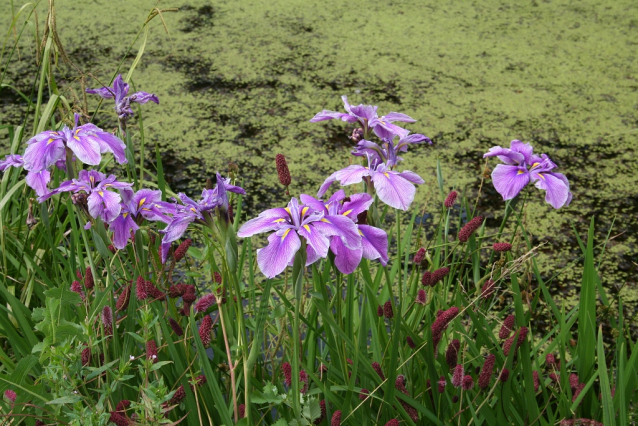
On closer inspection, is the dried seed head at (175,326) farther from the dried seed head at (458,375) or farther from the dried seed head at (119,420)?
the dried seed head at (458,375)

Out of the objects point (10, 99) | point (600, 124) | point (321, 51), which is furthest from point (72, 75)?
point (600, 124)

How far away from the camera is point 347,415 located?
80cm

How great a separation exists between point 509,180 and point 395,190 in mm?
190

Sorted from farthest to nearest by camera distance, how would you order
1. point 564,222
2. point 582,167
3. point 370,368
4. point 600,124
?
point 600,124 < point 582,167 < point 564,222 < point 370,368

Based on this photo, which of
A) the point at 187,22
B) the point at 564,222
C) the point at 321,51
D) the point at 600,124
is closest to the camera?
the point at 564,222

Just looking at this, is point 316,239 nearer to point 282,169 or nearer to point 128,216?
point 282,169

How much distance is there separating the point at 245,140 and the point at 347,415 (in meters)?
1.21

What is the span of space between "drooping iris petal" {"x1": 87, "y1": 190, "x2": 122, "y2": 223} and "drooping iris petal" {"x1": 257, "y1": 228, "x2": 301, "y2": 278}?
249mm

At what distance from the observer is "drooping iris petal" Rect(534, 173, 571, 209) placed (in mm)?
780

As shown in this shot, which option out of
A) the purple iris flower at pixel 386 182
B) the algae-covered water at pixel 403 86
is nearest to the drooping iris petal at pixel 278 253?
the purple iris flower at pixel 386 182

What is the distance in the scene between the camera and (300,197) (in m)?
0.65

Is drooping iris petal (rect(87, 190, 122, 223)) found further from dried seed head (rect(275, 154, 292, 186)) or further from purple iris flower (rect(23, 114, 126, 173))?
dried seed head (rect(275, 154, 292, 186))

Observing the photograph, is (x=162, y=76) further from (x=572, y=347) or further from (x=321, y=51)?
(x=572, y=347)

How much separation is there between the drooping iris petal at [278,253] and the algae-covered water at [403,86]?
0.99m
